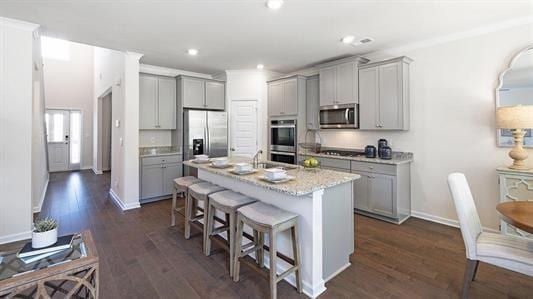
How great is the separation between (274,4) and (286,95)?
2506 mm

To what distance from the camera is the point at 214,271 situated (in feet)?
7.74

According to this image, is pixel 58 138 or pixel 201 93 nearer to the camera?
pixel 201 93

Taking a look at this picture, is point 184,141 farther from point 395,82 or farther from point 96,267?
point 395,82

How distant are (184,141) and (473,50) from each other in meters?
4.90

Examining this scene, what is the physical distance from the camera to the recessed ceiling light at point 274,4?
2.47m

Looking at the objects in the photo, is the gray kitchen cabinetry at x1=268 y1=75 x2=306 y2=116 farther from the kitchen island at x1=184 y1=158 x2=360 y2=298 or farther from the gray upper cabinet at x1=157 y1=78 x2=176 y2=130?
the kitchen island at x1=184 y1=158 x2=360 y2=298

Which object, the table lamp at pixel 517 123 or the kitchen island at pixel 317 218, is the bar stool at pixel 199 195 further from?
the table lamp at pixel 517 123

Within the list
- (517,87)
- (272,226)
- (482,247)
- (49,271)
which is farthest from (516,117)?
(49,271)

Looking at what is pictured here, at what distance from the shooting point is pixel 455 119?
339 cm

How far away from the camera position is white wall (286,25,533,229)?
10.2 ft

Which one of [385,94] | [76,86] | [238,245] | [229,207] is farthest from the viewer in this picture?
[76,86]

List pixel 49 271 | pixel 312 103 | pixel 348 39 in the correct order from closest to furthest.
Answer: pixel 49 271 < pixel 348 39 < pixel 312 103

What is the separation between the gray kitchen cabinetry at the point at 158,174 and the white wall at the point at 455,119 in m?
4.00

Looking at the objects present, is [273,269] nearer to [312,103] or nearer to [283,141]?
[283,141]
